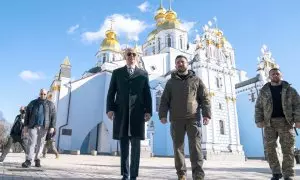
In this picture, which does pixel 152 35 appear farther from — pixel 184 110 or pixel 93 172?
pixel 184 110

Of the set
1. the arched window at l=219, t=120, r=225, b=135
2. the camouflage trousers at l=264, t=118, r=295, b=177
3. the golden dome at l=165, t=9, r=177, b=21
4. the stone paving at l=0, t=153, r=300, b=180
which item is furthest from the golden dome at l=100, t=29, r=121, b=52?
the camouflage trousers at l=264, t=118, r=295, b=177

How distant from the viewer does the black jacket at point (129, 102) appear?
14.3ft

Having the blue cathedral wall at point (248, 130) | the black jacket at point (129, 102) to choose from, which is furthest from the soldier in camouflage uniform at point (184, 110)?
the blue cathedral wall at point (248, 130)

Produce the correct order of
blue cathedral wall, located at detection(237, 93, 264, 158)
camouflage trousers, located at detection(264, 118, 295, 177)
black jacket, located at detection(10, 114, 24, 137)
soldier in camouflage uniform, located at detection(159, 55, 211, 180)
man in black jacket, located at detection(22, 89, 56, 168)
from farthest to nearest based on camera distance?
blue cathedral wall, located at detection(237, 93, 264, 158), black jacket, located at detection(10, 114, 24, 137), man in black jacket, located at detection(22, 89, 56, 168), camouflage trousers, located at detection(264, 118, 295, 177), soldier in camouflage uniform, located at detection(159, 55, 211, 180)

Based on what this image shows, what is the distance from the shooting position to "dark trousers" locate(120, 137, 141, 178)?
13.8 feet

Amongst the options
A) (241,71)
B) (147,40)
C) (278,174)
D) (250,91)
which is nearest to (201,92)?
(278,174)

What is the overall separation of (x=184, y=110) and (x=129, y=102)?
35.0 inches

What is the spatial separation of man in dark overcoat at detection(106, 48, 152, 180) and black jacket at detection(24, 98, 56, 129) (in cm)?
307

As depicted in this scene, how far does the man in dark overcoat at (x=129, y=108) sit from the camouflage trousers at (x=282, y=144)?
227cm

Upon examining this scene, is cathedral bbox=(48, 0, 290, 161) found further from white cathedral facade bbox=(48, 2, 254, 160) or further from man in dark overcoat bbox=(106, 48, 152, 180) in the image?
man in dark overcoat bbox=(106, 48, 152, 180)

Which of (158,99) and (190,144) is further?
(158,99)

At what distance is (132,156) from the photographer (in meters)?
4.23

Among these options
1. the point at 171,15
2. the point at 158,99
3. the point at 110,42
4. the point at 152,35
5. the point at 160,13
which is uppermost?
the point at 160,13

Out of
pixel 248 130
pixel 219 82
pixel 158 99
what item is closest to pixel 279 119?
pixel 158 99
